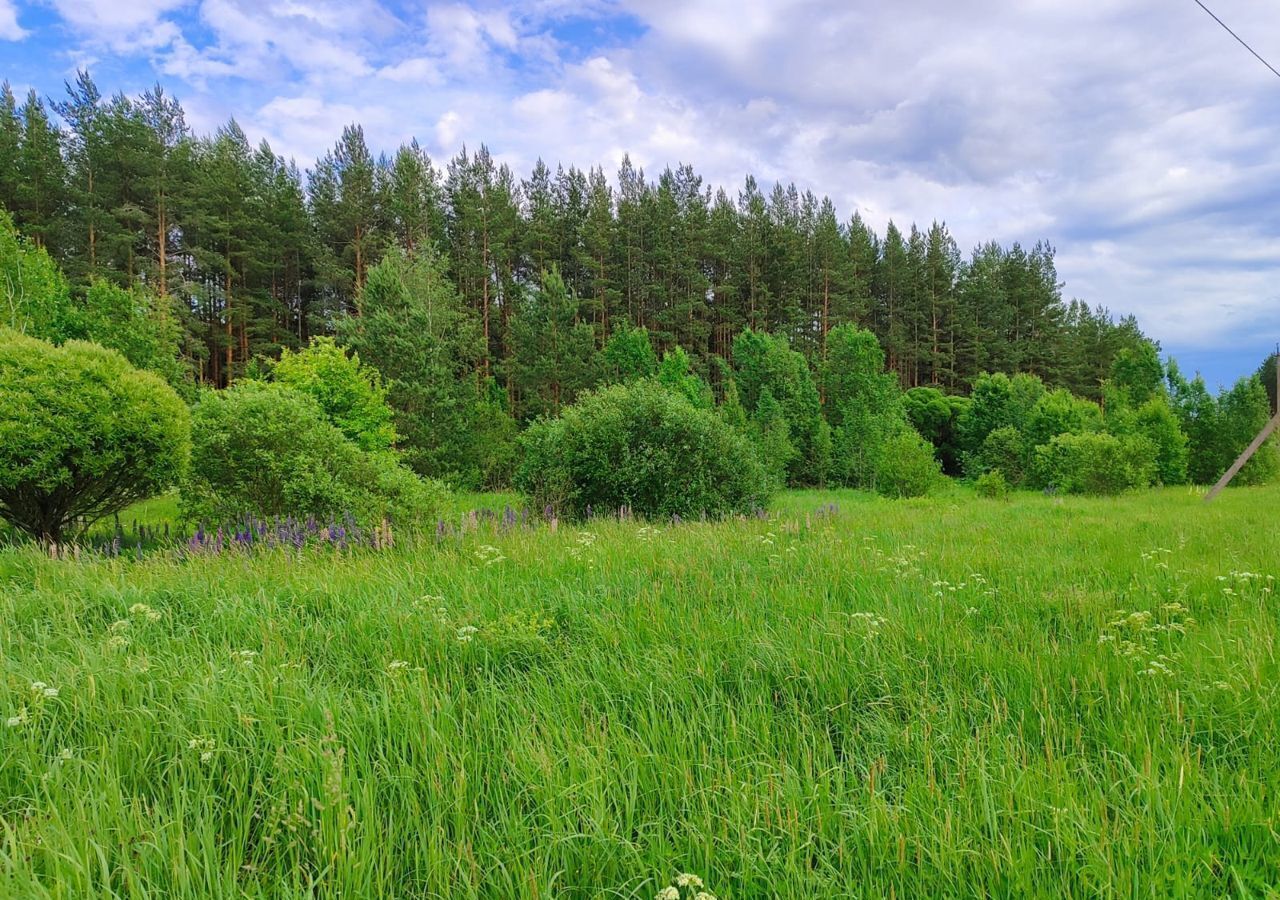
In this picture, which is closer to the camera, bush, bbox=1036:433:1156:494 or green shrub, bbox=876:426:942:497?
bush, bbox=1036:433:1156:494

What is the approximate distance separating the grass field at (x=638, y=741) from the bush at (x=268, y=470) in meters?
3.84

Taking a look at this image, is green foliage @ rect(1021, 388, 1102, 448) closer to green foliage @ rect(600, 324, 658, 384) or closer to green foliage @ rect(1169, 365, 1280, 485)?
green foliage @ rect(1169, 365, 1280, 485)

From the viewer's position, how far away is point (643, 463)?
1053 centimetres

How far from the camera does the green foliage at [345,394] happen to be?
61.2ft

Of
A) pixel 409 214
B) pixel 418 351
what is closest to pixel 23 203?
pixel 409 214

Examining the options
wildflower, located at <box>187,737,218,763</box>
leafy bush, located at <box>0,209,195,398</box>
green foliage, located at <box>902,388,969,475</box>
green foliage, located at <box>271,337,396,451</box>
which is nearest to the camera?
wildflower, located at <box>187,737,218,763</box>

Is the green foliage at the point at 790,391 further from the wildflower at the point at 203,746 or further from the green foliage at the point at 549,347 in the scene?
the wildflower at the point at 203,746

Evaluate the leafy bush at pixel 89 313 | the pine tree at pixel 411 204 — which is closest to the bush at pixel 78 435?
the leafy bush at pixel 89 313

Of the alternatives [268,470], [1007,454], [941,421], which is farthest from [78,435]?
[941,421]

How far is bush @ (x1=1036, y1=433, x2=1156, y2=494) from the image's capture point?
1791 cm

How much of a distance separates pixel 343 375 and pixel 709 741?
19.9 metres

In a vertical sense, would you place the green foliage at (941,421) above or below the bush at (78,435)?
above

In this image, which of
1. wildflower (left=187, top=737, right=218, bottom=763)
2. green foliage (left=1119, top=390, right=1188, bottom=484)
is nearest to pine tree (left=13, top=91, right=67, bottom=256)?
wildflower (left=187, top=737, right=218, bottom=763)

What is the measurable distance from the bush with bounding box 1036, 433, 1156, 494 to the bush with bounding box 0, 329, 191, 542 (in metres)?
22.0
